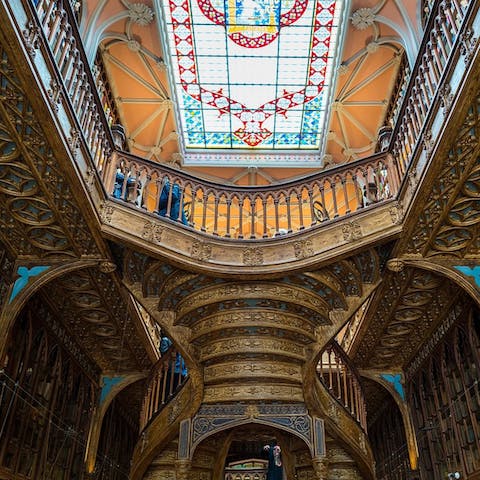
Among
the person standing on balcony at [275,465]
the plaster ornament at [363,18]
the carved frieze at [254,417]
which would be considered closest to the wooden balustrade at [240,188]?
the carved frieze at [254,417]

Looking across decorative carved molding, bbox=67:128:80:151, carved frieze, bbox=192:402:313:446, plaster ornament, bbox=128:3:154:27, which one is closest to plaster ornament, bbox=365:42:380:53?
plaster ornament, bbox=128:3:154:27

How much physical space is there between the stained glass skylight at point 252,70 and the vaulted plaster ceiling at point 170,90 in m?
0.34

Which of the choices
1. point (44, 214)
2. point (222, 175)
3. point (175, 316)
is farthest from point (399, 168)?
point (222, 175)

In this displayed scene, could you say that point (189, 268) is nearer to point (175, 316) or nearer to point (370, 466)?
point (175, 316)

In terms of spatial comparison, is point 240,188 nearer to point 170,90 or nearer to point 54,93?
point 54,93

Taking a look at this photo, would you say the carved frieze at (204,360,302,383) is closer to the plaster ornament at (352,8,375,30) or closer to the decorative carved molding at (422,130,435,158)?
the decorative carved molding at (422,130,435,158)

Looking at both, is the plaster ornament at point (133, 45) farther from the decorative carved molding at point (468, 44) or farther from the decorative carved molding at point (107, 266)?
the decorative carved molding at point (468, 44)

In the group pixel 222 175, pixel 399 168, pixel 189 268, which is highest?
pixel 222 175

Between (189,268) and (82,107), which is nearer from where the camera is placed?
(82,107)

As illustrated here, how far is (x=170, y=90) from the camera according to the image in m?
10.5

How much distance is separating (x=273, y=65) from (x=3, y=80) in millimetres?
7081

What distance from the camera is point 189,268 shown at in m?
6.19

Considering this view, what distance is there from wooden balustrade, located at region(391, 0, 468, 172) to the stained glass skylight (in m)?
4.23

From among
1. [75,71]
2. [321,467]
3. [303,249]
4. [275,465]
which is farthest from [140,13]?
[275,465]
